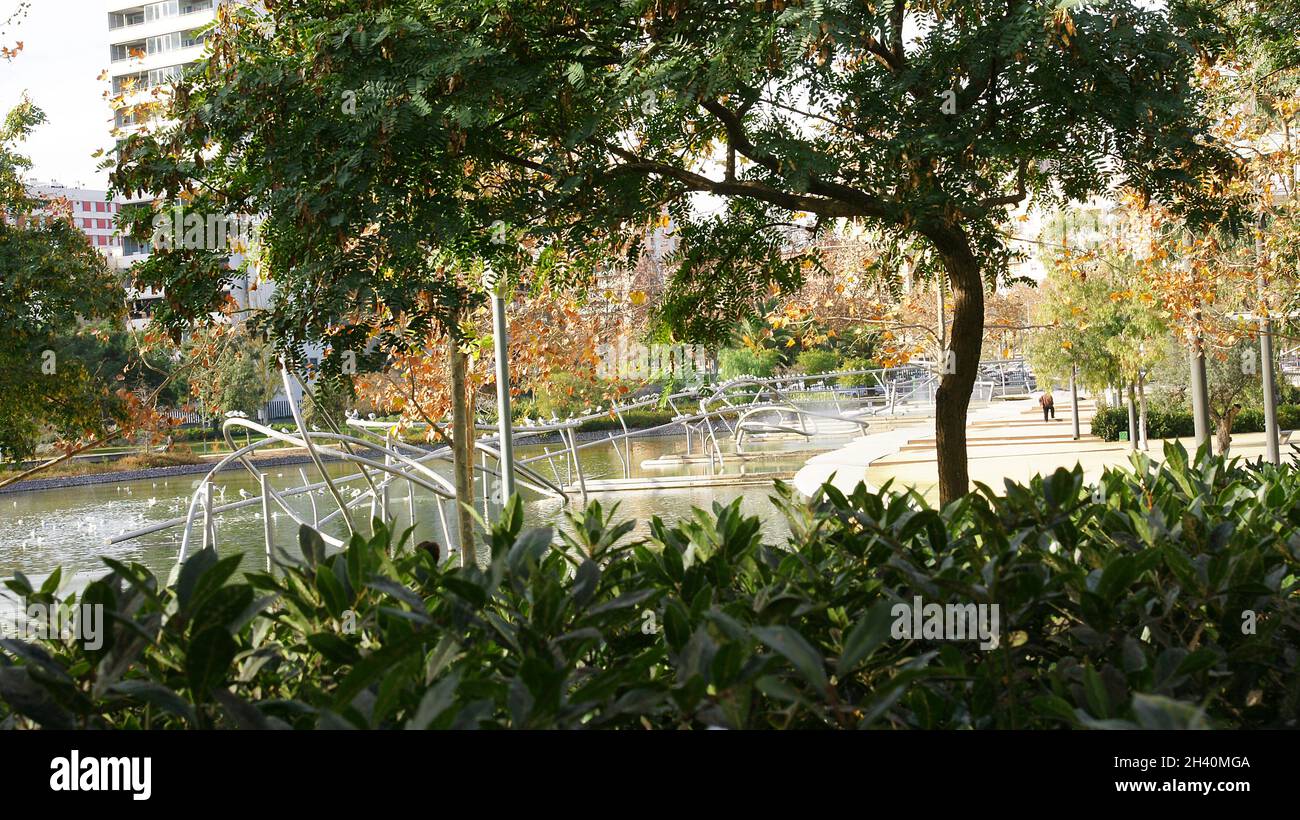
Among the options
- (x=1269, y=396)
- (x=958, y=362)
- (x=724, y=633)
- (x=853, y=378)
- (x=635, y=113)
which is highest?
(x=635, y=113)

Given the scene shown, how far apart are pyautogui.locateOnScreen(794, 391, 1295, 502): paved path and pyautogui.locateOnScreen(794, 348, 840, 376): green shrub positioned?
1146 cm

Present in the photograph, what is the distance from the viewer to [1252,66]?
784 cm

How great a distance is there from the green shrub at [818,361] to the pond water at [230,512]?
12405 millimetres

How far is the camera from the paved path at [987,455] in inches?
658

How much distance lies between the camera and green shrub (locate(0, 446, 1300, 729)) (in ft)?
5.63

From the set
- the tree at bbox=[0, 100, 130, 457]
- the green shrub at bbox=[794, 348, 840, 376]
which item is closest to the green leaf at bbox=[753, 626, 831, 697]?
the tree at bbox=[0, 100, 130, 457]

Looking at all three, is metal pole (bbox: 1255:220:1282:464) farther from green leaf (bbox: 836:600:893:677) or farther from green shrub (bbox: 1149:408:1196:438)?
green shrub (bbox: 1149:408:1196:438)

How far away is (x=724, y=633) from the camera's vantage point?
2.00m

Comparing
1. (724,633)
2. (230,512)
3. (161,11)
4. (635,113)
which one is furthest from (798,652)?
(161,11)

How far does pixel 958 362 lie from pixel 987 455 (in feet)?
53.8

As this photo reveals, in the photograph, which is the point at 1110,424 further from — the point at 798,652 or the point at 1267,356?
the point at 798,652

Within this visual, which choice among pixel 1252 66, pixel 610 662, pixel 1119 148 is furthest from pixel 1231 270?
pixel 610 662

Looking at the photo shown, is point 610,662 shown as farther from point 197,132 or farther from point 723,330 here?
point 723,330
